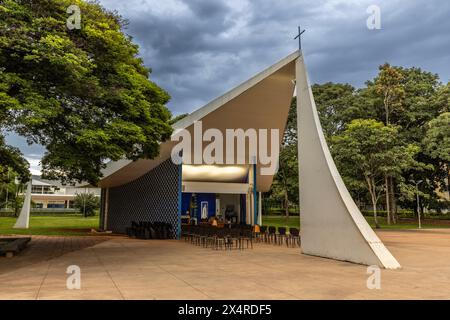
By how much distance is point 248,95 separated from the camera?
13.2m

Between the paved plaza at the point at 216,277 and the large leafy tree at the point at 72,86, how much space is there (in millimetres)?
2531

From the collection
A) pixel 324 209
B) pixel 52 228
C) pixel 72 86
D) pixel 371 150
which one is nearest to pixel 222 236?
pixel 324 209

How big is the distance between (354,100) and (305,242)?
1058 inches

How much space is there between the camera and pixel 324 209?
930 cm

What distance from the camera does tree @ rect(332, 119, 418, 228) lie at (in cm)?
2580

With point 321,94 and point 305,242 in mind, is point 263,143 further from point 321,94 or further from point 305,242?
point 321,94

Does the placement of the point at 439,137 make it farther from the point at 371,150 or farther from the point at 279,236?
the point at 279,236

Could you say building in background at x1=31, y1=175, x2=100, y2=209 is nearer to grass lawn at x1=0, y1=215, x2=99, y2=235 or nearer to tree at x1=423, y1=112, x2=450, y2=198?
grass lawn at x1=0, y1=215, x2=99, y2=235

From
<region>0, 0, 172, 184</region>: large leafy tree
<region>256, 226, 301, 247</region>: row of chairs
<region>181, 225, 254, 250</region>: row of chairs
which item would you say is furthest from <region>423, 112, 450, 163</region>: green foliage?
<region>0, 0, 172, 184</region>: large leafy tree

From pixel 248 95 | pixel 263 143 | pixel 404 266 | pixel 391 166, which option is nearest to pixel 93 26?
pixel 248 95

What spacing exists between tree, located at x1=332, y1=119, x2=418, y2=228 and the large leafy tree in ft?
64.1

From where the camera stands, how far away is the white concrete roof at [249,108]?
40.0 feet

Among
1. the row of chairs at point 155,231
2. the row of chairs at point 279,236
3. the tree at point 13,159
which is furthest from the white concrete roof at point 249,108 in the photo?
the row of chairs at point 279,236

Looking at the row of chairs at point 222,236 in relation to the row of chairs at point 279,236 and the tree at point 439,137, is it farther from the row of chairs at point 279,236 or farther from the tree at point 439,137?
the tree at point 439,137
